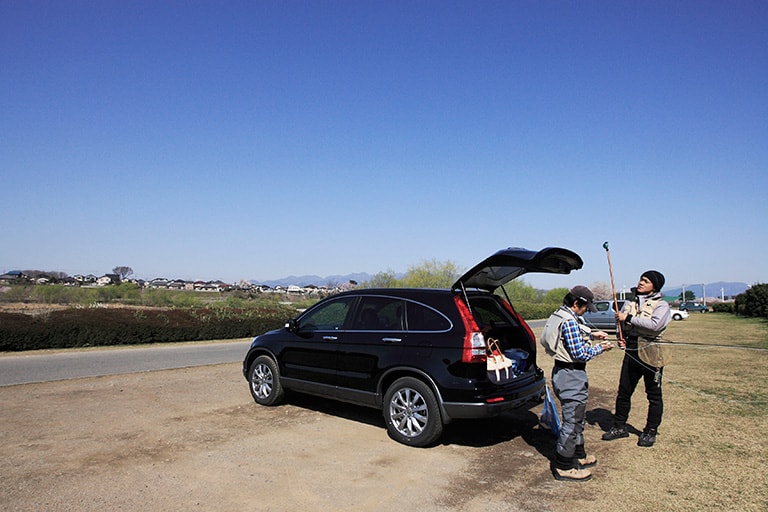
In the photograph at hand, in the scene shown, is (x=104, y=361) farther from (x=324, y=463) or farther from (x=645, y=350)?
(x=645, y=350)

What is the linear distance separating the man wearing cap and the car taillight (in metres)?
0.72

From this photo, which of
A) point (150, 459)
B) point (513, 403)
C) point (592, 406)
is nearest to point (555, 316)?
point (513, 403)

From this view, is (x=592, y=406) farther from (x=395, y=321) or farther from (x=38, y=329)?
(x=38, y=329)

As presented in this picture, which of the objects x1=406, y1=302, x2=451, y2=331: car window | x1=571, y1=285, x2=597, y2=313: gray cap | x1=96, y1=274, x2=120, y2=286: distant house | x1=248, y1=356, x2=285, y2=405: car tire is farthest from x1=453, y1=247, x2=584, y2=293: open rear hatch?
x1=96, y1=274, x2=120, y2=286: distant house

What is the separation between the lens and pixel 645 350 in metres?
5.89

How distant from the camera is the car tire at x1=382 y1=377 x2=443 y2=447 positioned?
18.8 ft

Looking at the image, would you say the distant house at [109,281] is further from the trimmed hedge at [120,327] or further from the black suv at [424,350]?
the black suv at [424,350]

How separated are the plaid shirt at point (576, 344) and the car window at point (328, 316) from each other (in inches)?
118

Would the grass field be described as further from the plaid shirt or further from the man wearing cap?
the plaid shirt

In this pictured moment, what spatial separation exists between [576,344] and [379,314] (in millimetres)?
2534

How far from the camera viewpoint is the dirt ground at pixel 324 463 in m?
4.38

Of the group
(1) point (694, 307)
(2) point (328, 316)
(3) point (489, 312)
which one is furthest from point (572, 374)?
(1) point (694, 307)

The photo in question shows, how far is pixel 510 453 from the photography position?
Answer: 575 cm

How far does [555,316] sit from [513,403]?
1.23 metres
